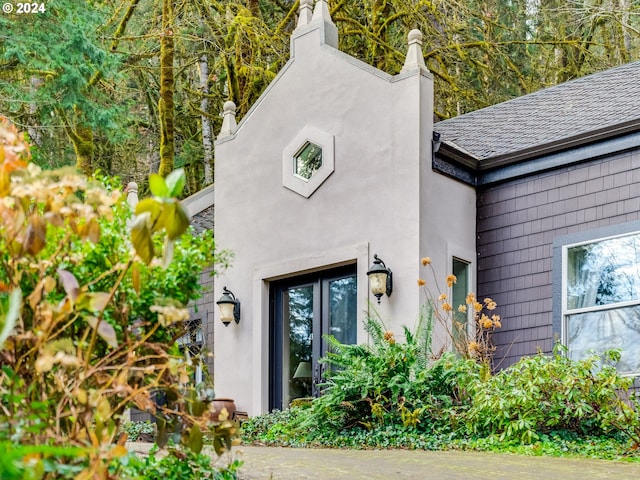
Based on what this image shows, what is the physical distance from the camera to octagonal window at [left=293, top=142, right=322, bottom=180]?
424 inches

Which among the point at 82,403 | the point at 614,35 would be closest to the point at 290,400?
the point at 82,403

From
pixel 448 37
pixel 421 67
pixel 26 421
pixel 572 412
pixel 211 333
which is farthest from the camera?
pixel 448 37

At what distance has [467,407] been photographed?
783 centimetres

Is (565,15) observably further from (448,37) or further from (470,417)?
(470,417)

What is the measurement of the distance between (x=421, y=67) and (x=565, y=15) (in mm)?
10008

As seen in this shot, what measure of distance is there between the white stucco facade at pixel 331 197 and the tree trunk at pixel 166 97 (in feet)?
15.9

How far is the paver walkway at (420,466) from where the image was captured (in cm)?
511

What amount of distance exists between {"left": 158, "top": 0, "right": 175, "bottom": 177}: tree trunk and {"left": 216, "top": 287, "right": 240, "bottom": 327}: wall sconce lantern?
567cm

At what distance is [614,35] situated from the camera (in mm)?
19578

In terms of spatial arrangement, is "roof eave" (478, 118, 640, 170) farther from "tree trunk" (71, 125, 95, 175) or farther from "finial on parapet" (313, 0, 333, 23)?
"tree trunk" (71, 125, 95, 175)

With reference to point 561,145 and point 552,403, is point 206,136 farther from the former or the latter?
point 552,403

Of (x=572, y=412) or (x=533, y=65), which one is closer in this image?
(x=572, y=412)

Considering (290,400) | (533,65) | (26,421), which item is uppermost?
(533,65)

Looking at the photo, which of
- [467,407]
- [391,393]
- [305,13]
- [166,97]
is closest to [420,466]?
[467,407]
